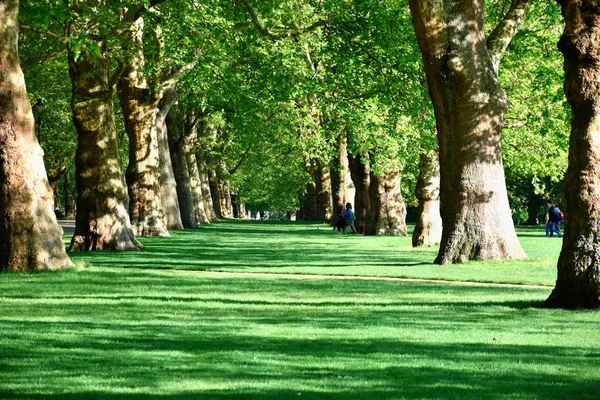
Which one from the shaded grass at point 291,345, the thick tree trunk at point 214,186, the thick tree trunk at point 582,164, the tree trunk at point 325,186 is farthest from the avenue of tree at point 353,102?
the thick tree trunk at point 214,186

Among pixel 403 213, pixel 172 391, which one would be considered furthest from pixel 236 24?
pixel 172 391

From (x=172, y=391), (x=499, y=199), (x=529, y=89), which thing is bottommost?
(x=172, y=391)

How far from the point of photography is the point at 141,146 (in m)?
38.5

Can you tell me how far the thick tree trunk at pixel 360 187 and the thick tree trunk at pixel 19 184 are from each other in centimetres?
2806

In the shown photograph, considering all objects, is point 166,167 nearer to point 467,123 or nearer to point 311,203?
point 467,123

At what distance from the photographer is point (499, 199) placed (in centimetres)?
2284

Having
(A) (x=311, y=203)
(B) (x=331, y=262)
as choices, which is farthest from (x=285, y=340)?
(A) (x=311, y=203)

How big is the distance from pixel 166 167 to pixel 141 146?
662 cm

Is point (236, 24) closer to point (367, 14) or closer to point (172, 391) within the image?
point (367, 14)

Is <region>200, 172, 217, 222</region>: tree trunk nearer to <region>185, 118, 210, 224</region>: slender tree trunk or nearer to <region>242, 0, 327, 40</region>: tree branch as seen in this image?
<region>185, 118, 210, 224</region>: slender tree trunk

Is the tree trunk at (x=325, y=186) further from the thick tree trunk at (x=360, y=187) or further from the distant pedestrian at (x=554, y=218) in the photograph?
the distant pedestrian at (x=554, y=218)

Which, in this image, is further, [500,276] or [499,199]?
[499,199]

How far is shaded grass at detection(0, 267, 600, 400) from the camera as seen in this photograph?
755 centimetres

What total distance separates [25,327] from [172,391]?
422 centimetres
